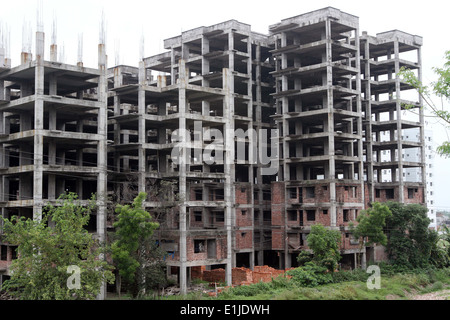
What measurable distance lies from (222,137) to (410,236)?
22.4m

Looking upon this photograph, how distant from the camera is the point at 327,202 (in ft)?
178

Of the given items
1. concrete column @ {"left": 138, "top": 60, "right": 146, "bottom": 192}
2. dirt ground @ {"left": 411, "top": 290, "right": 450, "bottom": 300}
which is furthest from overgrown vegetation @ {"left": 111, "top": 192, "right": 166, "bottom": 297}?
dirt ground @ {"left": 411, "top": 290, "right": 450, "bottom": 300}

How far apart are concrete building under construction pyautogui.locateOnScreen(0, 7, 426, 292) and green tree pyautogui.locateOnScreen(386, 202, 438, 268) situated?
3.36 metres

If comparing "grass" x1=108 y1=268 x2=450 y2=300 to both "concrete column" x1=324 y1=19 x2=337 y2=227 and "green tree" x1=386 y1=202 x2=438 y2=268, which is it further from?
"concrete column" x1=324 y1=19 x2=337 y2=227

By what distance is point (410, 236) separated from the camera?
2168 inches

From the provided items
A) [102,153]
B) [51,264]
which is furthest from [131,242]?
[102,153]

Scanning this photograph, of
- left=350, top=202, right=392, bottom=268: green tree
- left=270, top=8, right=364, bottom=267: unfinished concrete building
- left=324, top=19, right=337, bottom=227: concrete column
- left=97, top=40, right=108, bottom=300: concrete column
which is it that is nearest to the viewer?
left=97, top=40, right=108, bottom=300: concrete column

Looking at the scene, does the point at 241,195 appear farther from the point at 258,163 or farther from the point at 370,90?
the point at 370,90

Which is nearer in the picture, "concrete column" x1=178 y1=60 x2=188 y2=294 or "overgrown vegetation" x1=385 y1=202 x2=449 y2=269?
"concrete column" x1=178 y1=60 x2=188 y2=294

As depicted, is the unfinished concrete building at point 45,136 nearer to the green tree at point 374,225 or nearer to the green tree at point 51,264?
the green tree at point 51,264

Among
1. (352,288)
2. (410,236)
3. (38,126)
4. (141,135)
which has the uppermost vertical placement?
(141,135)

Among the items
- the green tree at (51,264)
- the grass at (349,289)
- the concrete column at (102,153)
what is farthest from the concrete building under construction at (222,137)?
the green tree at (51,264)

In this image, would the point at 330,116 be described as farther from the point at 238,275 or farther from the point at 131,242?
the point at 131,242

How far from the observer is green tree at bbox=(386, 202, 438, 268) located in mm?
54125
